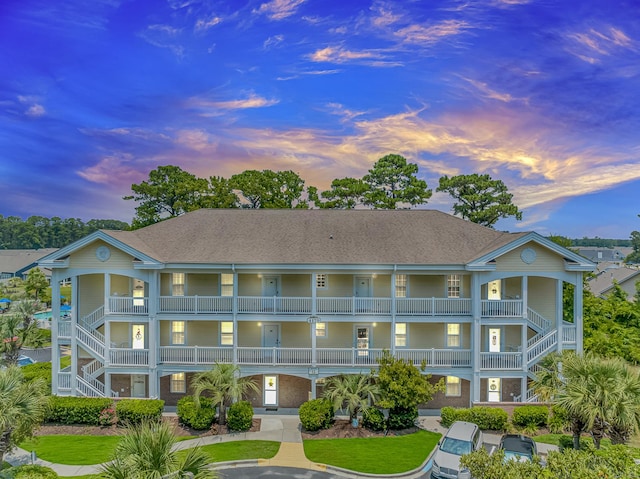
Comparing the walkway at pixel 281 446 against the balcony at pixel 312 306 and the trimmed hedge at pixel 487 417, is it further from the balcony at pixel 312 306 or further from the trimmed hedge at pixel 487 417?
the balcony at pixel 312 306

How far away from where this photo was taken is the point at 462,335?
2267cm

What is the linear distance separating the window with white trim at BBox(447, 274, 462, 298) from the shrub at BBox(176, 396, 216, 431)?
49.9 feet

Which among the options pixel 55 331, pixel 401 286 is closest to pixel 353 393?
pixel 401 286

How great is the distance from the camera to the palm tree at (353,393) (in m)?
18.8

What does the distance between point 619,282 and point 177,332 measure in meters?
56.6

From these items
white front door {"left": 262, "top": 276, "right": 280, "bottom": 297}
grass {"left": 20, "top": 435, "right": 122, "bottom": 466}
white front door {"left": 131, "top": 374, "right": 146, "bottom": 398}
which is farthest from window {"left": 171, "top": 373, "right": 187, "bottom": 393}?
white front door {"left": 262, "top": 276, "right": 280, "bottom": 297}

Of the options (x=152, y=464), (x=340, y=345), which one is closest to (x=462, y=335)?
(x=340, y=345)

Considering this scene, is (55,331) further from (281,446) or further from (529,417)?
(529,417)

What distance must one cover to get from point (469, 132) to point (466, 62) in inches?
232

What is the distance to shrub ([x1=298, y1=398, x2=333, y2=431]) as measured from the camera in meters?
18.9

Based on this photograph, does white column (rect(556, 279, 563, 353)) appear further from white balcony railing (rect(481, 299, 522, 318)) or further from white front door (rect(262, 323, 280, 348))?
white front door (rect(262, 323, 280, 348))

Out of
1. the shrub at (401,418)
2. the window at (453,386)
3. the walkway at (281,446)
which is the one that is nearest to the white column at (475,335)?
the window at (453,386)

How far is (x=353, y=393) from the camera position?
19.3m

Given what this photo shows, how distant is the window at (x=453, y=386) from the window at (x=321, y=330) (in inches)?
309
